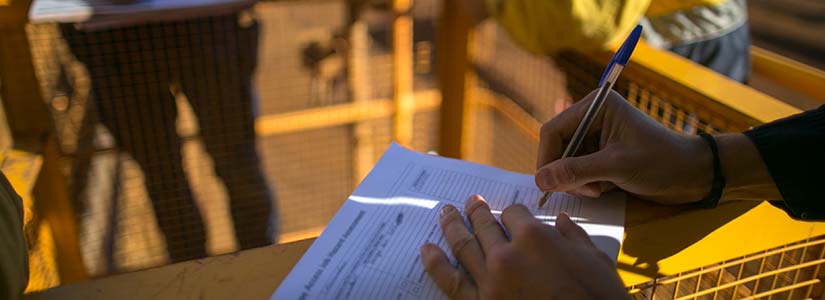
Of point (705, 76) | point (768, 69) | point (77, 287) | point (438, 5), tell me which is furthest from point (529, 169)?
point (77, 287)

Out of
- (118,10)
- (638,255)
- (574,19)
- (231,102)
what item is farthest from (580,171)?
(231,102)

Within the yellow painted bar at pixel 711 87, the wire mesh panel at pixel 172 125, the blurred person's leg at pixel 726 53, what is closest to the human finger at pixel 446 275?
the yellow painted bar at pixel 711 87

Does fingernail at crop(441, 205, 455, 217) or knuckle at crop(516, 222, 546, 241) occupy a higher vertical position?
knuckle at crop(516, 222, 546, 241)

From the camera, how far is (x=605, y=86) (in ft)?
2.52

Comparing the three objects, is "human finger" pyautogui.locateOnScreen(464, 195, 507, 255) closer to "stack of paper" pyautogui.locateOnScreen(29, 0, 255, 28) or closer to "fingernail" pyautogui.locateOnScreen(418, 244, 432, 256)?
"fingernail" pyautogui.locateOnScreen(418, 244, 432, 256)

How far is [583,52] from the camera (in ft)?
5.32

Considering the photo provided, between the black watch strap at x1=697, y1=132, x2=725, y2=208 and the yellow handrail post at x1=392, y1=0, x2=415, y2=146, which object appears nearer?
the black watch strap at x1=697, y1=132, x2=725, y2=208

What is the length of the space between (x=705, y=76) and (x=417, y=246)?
0.85 metres

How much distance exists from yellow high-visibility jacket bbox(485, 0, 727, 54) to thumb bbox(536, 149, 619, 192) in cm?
71

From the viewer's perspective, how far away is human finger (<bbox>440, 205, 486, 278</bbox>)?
0.63m

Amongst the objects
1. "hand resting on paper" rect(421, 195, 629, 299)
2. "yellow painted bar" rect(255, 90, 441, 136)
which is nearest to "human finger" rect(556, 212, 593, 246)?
"hand resting on paper" rect(421, 195, 629, 299)

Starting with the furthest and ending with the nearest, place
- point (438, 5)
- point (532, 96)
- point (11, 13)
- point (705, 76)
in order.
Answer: point (532, 96) < point (438, 5) < point (11, 13) < point (705, 76)

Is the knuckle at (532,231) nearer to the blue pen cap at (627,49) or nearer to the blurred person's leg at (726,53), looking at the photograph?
the blue pen cap at (627,49)

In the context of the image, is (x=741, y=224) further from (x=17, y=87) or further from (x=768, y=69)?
(x=17, y=87)
